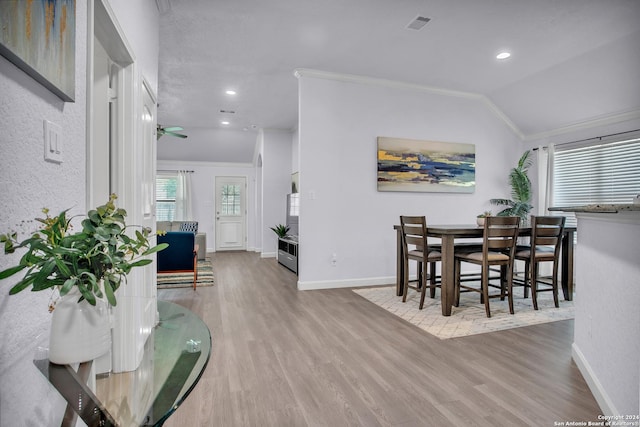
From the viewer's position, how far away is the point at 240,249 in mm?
9156

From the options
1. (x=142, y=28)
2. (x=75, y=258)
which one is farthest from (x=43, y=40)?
(x=142, y=28)

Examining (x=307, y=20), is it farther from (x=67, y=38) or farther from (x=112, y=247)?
(x=112, y=247)

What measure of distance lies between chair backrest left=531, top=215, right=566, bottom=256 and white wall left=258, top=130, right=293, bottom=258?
4915mm

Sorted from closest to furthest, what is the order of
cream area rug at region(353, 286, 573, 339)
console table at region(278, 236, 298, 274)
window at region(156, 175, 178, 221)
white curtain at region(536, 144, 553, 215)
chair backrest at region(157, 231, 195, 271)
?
1. cream area rug at region(353, 286, 573, 339)
2. chair backrest at region(157, 231, 195, 271)
3. white curtain at region(536, 144, 553, 215)
4. console table at region(278, 236, 298, 274)
5. window at region(156, 175, 178, 221)

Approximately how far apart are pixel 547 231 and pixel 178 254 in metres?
4.32

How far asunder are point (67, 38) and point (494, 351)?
9.59 feet

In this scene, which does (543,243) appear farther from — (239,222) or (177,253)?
(239,222)

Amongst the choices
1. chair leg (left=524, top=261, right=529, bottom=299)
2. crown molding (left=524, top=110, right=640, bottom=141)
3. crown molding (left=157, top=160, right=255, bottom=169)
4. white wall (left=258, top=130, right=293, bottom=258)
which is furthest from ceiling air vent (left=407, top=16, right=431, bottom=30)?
crown molding (left=157, top=160, right=255, bottom=169)

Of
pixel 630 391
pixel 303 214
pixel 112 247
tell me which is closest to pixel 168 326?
pixel 112 247

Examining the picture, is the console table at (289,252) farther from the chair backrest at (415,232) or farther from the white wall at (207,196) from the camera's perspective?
the white wall at (207,196)

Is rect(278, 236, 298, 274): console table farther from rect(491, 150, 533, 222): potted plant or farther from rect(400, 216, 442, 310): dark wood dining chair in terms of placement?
rect(491, 150, 533, 222): potted plant

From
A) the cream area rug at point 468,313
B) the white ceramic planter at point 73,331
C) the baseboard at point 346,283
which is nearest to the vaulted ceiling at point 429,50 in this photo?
the cream area rug at point 468,313

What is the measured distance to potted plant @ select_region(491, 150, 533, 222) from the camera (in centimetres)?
526

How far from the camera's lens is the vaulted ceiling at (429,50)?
3121 millimetres
